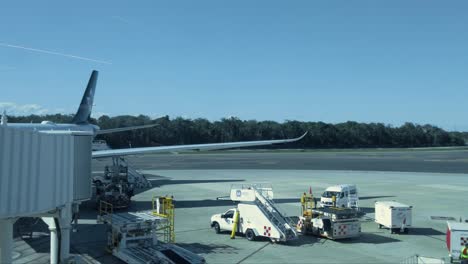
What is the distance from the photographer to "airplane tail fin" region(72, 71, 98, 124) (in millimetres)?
50375

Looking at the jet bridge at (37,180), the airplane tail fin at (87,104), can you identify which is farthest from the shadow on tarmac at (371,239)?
the airplane tail fin at (87,104)

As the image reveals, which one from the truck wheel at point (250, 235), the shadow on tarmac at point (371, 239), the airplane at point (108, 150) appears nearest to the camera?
the truck wheel at point (250, 235)

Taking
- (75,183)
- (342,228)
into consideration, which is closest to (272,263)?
(342,228)

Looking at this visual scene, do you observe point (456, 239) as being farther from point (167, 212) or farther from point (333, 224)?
point (167, 212)

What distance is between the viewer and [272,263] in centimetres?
1994

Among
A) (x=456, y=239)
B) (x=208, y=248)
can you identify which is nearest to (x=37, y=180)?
(x=208, y=248)

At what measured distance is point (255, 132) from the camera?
579 feet

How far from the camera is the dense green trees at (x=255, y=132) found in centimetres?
15412

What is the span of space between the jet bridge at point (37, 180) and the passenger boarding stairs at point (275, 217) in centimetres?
1098

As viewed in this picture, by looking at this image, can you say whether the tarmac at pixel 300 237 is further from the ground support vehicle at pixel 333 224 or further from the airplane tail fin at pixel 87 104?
the airplane tail fin at pixel 87 104

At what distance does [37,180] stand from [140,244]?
1028 cm

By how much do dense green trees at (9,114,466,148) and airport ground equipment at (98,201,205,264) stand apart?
124 metres

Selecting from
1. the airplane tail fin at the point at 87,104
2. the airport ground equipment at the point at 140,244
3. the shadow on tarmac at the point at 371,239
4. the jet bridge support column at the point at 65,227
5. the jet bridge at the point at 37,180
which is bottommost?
the shadow on tarmac at the point at 371,239

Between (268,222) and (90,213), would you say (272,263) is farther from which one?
(90,213)
